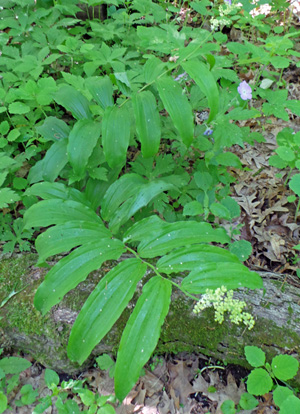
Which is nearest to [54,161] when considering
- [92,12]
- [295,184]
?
[295,184]

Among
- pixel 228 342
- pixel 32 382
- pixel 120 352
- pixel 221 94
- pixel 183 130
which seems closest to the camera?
pixel 120 352

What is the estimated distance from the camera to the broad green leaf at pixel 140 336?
1201 mm

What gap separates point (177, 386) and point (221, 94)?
6.66 feet

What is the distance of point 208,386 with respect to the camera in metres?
2.02

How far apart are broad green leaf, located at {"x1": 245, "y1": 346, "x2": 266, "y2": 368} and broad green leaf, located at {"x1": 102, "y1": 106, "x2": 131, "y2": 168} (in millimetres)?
1306

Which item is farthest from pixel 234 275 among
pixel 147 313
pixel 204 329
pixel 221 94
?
pixel 221 94

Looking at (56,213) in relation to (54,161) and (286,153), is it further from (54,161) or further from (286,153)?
(286,153)

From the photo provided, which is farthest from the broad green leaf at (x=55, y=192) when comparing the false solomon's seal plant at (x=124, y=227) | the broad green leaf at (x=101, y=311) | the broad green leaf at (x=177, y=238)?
the broad green leaf at (x=101, y=311)

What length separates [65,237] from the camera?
1.61m

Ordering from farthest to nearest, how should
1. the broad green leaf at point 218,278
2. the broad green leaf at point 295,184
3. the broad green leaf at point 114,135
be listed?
the broad green leaf at point 295,184 → the broad green leaf at point 114,135 → the broad green leaf at point 218,278

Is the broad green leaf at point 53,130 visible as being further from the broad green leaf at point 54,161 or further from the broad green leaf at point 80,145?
the broad green leaf at point 80,145

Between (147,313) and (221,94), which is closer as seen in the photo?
(147,313)

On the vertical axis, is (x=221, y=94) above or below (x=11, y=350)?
above

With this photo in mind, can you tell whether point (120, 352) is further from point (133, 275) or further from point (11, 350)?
point (11, 350)
